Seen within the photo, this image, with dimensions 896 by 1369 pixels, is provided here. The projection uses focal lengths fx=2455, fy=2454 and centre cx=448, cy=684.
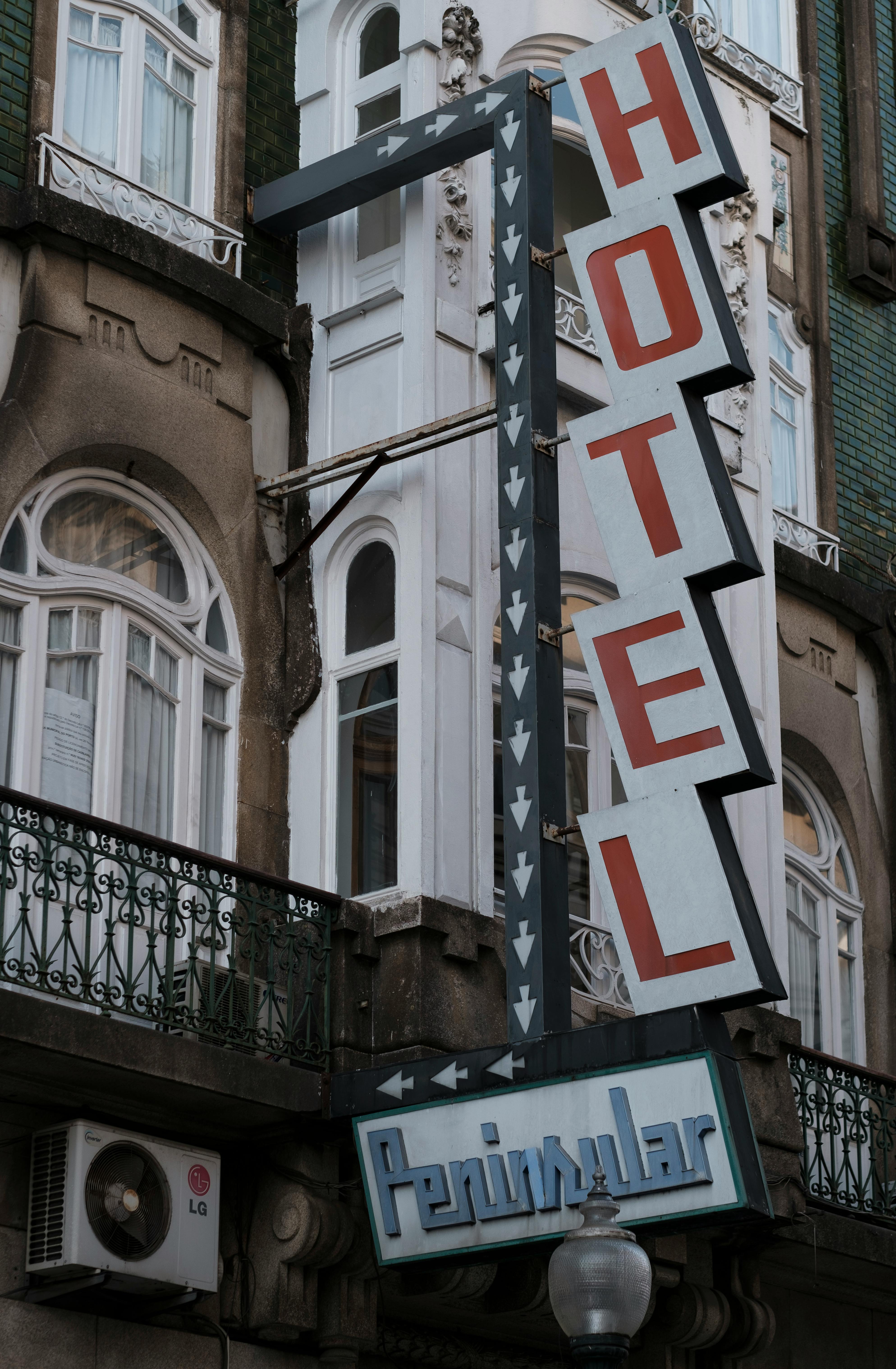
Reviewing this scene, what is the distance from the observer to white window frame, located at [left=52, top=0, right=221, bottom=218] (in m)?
15.2

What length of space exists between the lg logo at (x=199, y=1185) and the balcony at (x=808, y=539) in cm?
775

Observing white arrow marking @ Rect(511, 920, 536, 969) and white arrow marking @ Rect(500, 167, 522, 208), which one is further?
white arrow marking @ Rect(500, 167, 522, 208)

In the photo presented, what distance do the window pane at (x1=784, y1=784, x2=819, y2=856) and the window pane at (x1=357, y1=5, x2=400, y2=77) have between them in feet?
20.1

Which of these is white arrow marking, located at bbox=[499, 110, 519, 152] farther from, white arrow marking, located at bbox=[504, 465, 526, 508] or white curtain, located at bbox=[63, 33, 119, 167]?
white curtain, located at bbox=[63, 33, 119, 167]

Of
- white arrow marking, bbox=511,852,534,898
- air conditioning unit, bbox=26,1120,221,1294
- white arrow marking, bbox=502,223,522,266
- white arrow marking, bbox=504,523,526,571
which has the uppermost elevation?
white arrow marking, bbox=502,223,522,266

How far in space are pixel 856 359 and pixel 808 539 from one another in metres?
2.28

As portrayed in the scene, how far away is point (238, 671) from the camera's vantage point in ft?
49.0

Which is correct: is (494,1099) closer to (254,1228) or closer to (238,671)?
(254,1228)

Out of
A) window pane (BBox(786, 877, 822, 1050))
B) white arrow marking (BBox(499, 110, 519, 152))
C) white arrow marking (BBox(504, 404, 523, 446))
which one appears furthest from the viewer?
window pane (BBox(786, 877, 822, 1050))

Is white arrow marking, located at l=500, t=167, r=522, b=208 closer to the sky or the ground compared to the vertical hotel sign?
closer to the sky

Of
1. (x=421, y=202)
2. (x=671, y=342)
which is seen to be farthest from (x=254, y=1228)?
(x=421, y=202)

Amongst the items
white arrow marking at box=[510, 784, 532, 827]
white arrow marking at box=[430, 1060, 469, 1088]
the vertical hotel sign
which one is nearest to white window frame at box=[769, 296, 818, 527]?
the vertical hotel sign

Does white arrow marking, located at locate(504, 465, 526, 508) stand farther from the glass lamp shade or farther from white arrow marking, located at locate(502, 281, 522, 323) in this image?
the glass lamp shade

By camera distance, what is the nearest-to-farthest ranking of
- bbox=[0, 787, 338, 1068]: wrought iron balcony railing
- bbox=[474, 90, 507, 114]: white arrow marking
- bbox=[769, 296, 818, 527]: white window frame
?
bbox=[0, 787, 338, 1068]: wrought iron balcony railing, bbox=[474, 90, 507, 114]: white arrow marking, bbox=[769, 296, 818, 527]: white window frame
